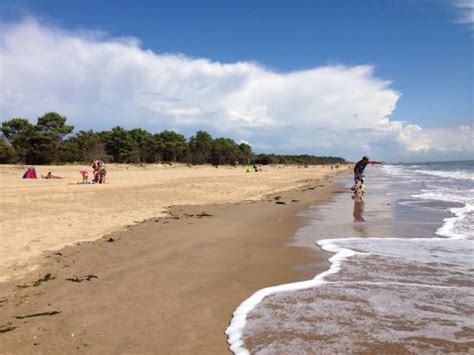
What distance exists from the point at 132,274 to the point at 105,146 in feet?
237

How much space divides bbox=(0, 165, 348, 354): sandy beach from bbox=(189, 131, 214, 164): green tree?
279 feet

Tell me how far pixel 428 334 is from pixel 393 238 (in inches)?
230

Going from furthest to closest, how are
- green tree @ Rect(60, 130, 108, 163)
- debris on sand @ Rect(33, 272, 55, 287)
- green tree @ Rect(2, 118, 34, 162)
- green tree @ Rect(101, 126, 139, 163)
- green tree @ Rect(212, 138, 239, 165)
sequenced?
1. green tree @ Rect(212, 138, 239, 165)
2. green tree @ Rect(101, 126, 139, 163)
3. green tree @ Rect(60, 130, 108, 163)
4. green tree @ Rect(2, 118, 34, 162)
5. debris on sand @ Rect(33, 272, 55, 287)

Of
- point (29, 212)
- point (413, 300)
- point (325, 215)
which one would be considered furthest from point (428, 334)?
point (29, 212)

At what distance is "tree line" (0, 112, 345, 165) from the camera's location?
5184 centimetres

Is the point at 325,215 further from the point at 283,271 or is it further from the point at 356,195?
the point at 283,271

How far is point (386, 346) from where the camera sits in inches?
149

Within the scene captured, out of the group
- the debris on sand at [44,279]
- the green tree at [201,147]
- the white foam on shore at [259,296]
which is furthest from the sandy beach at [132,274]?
the green tree at [201,147]

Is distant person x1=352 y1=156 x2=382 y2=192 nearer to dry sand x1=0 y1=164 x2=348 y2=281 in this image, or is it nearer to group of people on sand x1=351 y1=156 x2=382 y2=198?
group of people on sand x1=351 y1=156 x2=382 y2=198

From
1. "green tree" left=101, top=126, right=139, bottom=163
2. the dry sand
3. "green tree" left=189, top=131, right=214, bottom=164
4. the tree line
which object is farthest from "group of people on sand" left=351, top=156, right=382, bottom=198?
"green tree" left=189, top=131, right=214, bottom=164

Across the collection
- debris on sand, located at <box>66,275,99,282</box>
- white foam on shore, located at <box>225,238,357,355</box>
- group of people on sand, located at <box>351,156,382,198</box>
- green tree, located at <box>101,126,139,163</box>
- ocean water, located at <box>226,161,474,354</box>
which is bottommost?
debris on sand, located at <box>66,275,99,282</box>

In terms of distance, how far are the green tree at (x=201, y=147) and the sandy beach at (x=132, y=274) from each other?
84946 millimetres

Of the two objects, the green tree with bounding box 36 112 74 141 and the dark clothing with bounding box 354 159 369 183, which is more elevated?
the green tree with bounding box 36 112 74 141

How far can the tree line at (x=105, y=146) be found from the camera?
170 ft
